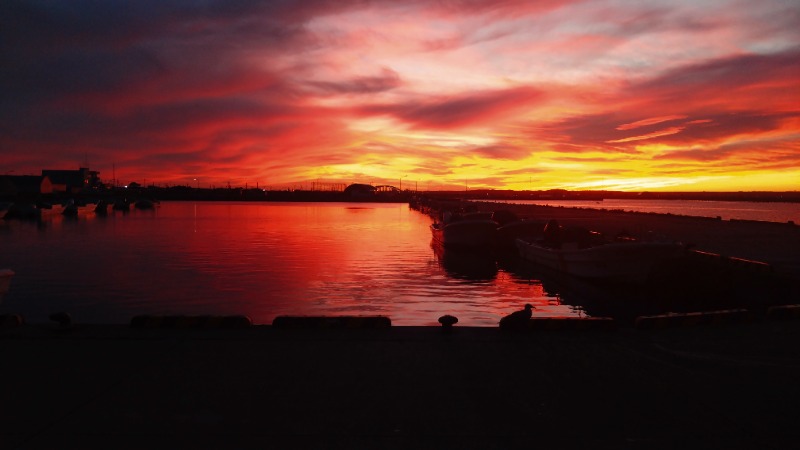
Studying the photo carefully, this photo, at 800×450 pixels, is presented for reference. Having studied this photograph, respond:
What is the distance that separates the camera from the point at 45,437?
6.65 meters

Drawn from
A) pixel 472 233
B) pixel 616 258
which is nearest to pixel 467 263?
pixel 472 233

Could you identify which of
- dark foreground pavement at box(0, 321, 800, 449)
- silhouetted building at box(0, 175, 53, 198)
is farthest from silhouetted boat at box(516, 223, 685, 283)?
silhouetted building at box(0, 175, 53, 198)

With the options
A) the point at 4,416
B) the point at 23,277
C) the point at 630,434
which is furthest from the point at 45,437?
the point at 23,277

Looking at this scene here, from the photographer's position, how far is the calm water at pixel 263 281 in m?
23.8

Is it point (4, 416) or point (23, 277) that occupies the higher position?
point (4, 416)

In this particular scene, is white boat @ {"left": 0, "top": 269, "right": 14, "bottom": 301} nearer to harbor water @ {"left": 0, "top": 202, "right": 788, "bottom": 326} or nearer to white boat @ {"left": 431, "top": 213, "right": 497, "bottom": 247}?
harbor water @ {"left": 0, "top": 202, "right": 788, "bottom": 326}

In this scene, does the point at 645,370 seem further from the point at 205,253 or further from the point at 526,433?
the point at 205,253

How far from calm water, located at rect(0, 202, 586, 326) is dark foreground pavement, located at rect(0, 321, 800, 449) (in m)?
9.55

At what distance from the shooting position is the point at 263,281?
31.4m

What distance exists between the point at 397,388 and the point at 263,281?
2379cm

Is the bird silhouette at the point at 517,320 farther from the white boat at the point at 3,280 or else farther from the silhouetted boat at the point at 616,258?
the white boat at the point at 3,280

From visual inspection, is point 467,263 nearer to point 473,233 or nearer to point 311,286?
point 473,233

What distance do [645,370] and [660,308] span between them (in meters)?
15.3

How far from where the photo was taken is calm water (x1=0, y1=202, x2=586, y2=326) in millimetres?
23766
